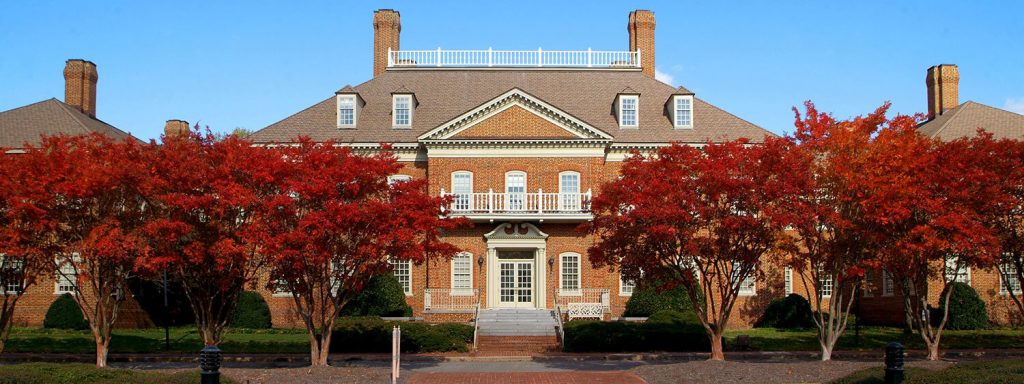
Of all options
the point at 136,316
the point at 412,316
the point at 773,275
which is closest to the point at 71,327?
the point at 136,316

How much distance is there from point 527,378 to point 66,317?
19786mm

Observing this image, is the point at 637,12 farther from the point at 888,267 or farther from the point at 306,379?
the point at 306,379

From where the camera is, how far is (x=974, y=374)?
1355 centimetres

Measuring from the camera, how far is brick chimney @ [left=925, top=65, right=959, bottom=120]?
40500 mm

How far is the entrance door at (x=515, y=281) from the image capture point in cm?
3431

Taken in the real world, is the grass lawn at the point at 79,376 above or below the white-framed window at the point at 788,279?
below

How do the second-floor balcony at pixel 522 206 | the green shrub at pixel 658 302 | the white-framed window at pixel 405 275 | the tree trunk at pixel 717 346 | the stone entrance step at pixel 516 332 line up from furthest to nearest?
1. the white-framed window at pixel 405 275
2. the second-floor balcony at pixel 522 206
3. the green shrub at pixel 658 302
4. the stone entrance step at pixel 516 332
5. the tree trunk at pixel 717 346

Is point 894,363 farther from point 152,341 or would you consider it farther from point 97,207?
point 152,341

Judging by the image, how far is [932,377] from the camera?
1380 centimetres

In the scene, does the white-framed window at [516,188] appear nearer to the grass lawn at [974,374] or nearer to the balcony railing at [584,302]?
the balcony railing at [584,302]

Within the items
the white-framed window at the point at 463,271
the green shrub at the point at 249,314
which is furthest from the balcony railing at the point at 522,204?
the green shrub at the point at 249,314

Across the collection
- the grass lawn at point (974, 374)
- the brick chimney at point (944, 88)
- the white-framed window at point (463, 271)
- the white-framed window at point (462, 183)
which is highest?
the brick chimney at point (944, 88)

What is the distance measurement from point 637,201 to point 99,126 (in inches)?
1095

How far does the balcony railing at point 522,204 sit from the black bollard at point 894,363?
1912 centimetres
